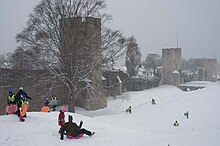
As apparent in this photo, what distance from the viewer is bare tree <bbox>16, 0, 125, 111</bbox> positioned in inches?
787

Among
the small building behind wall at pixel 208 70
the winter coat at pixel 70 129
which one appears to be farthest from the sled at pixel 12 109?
the small building behind wall at pixel 208 70

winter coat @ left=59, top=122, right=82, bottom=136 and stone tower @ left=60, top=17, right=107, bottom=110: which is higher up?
stone tower @ left=60, top=17, right=107, bottom=110

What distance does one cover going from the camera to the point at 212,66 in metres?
76.1

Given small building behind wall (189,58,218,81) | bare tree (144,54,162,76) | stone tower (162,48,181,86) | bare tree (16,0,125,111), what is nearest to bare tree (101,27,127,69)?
bare tree (16,0,125,111)

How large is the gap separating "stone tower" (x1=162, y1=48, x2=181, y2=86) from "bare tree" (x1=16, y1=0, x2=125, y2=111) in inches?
1348

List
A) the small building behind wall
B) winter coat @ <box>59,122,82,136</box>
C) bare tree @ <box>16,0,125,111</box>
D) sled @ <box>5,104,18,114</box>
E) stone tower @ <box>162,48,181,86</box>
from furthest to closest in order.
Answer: the small building behind wall → stone tower @ <box>162,48,181,86</box> → bare tree @ <box>16,0,125,111</box> → sled @ <box>5,104,18,114</box> → winter coat @ <box>59,122,82,136</box>

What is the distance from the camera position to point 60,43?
2027cm

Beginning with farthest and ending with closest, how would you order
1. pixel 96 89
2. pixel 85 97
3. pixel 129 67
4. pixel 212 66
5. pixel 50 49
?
pixel 212 66
pixel 129 67
pixel 85 97
pixel 96 89
pixel 50 49

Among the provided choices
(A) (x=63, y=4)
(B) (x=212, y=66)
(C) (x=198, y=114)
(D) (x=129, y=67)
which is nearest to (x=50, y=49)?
(A) (x=63, y=4)

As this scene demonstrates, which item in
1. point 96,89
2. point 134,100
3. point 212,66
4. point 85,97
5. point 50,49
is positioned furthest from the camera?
point 212,66

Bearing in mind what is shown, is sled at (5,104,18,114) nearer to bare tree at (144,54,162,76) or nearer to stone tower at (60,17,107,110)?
stone tower at (60,17,107,110)

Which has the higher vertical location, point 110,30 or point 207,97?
point 110,30

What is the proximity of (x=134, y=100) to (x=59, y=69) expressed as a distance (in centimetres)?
1462

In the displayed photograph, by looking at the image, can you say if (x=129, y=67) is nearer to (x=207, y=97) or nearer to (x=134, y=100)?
(x=134, y=100)
